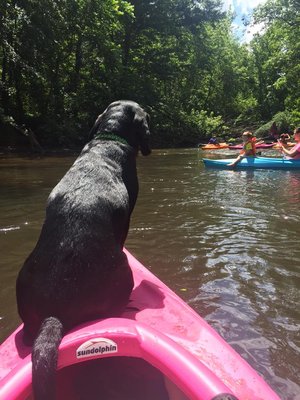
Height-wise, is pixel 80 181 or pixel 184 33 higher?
pixel 184 33

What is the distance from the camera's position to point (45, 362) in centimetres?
167

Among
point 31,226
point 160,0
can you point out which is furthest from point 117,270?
point 160,0

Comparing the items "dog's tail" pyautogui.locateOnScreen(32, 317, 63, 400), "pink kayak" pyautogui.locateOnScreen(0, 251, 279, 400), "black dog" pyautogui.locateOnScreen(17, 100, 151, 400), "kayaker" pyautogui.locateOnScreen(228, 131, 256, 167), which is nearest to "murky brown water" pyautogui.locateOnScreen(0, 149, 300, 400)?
"pink kayak" pyautogui.locateOnScreen(0, 251, 279, 400)

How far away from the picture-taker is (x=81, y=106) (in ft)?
75.8

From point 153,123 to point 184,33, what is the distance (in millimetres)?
6818

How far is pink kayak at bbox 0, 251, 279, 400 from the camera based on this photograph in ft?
5.18

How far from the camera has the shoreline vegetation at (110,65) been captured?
18.2 meters

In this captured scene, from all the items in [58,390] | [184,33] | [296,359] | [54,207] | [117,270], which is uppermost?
[184,33]

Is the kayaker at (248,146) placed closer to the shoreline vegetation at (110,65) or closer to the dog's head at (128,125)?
the dog's head at (128,125)

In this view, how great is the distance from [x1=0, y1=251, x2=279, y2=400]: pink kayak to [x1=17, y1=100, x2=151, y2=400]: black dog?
4.3 inches

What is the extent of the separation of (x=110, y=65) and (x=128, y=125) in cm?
2086

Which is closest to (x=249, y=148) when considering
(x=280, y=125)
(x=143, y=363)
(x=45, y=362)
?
(x=143, y=363)

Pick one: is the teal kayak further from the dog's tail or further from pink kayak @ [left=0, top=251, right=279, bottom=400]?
the dog's tail

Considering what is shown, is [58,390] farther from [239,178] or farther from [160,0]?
[160,0]
